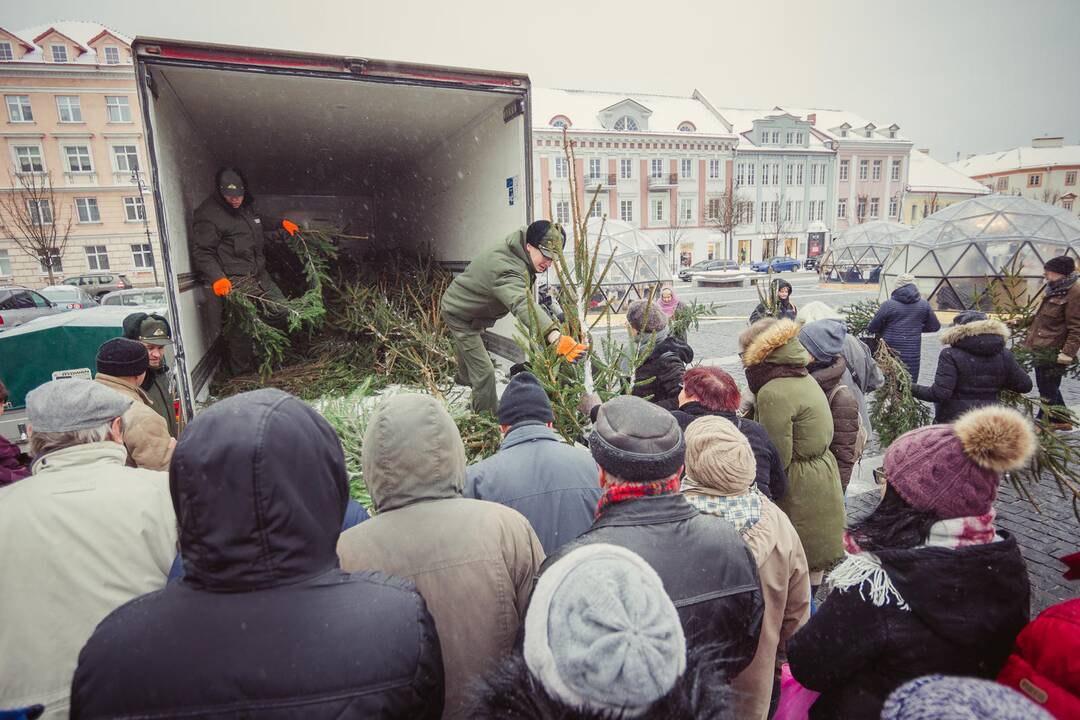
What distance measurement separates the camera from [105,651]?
1154 millimetres

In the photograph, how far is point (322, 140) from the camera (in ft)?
20.9

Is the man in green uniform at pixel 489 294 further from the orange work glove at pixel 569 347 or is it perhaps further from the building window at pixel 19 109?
the building window at pixel 19 109

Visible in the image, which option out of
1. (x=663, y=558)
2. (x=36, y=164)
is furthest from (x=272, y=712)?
(x=36, y=164)

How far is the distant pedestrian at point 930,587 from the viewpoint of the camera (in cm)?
154

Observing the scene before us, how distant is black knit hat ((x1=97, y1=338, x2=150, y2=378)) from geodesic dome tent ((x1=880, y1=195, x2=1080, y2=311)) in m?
18.1

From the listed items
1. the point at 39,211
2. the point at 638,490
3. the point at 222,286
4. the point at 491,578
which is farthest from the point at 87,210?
the point at 638,490

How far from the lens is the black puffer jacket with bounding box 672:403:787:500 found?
293 cm

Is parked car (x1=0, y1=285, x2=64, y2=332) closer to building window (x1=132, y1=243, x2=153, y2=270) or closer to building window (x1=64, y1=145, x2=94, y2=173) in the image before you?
building window (x1=132, y1=243, x2=153, y2=270)

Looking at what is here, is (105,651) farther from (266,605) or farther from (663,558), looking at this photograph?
(663,558)

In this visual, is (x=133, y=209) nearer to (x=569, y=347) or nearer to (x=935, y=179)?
(x=569, y=347)

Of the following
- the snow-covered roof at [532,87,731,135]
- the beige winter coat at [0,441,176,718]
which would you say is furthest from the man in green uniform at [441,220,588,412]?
the snow-covered roof at [532,87,731,135]

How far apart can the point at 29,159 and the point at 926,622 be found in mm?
48014

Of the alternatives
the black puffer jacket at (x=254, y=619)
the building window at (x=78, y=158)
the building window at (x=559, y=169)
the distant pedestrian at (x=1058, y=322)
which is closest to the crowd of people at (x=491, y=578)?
the black puffer jacket at (x=254, y=619)

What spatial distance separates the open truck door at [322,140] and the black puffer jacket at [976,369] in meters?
3.68
